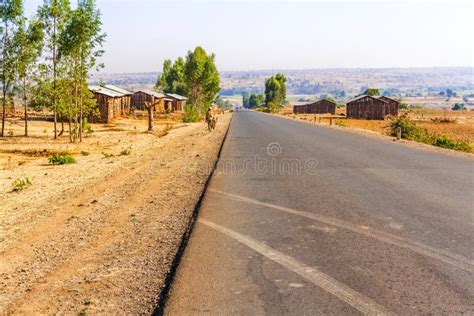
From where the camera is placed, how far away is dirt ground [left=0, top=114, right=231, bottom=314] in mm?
5160

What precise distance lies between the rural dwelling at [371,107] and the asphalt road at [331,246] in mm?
66159

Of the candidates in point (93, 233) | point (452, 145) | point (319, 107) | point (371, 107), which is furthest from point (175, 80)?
point (93, 233)

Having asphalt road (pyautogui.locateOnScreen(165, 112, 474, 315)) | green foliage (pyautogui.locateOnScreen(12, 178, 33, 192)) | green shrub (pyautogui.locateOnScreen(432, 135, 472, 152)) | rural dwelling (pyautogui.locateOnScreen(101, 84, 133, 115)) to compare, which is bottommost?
green foliage (pyautogui.locateOnScreen(12, 178, 33, 192))

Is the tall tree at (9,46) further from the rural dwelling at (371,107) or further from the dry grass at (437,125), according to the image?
the rural dwelling at (371,107)

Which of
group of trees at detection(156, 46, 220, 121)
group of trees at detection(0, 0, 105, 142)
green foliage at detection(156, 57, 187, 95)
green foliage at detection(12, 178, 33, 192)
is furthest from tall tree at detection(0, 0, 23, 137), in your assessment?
green foliage at detection(156, 57, 187, 95)

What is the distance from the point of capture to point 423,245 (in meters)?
6.47

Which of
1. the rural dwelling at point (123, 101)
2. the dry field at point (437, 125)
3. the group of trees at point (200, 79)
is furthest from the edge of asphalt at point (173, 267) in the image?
the group of trees at point (200, 79)

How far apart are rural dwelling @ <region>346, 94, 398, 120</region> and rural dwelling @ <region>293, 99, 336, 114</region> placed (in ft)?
70.6

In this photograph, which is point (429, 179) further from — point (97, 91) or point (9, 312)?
point (97, 91)

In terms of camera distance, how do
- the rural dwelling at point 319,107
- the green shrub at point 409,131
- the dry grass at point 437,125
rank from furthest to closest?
the rural dwelling at point 319,107, the dry grass at point 437,125, the green shrub at point 409,131

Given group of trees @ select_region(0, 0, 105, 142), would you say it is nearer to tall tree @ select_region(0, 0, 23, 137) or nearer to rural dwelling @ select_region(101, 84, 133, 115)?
tall tree @ select_region(0, 0, 23, 137)

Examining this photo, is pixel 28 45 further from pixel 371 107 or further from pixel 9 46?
pixel 371 107

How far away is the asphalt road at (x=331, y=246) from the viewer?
4.72 meters

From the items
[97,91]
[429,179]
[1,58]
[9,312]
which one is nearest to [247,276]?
[9,312]
